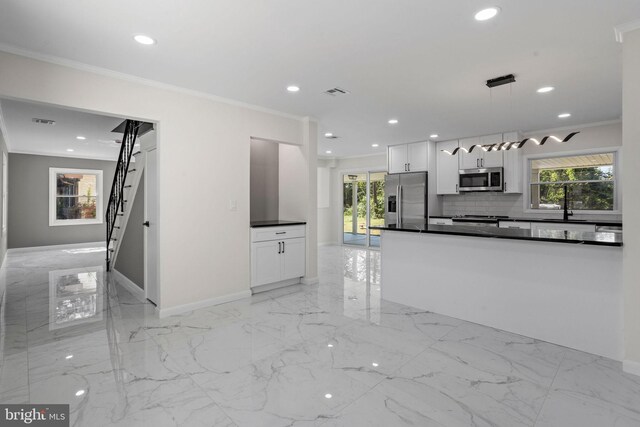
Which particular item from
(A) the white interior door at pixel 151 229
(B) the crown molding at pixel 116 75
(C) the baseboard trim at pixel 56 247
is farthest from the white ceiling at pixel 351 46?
(C) the baseboard trim at pixel 56 247

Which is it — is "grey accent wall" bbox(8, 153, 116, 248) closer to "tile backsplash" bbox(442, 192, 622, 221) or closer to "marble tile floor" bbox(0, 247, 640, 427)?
"marble tile floor" bbox(0, 247, 640, 427)

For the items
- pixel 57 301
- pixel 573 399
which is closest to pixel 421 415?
pixel 573 399

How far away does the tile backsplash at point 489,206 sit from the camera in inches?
228

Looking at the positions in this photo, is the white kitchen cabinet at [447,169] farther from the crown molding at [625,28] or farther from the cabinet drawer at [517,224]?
the crown molding at [625,28]

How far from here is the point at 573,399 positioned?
6.70ft

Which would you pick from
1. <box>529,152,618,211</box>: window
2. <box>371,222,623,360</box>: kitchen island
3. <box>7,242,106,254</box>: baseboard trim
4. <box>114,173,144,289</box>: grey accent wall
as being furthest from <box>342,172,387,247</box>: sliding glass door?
<box>7,242,106,254</box>: baseboard trim

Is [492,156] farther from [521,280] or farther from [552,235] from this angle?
[521,280]

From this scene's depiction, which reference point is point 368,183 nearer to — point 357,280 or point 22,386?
point 357,280

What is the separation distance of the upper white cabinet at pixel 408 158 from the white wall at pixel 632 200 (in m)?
4.30

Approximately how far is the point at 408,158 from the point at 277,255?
3.88 metres

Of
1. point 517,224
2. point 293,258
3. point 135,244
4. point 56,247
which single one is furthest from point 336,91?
point 56,247

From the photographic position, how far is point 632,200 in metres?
2.35

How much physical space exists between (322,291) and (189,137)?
2628 millimetres

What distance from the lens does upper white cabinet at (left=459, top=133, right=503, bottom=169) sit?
5.93 meters
